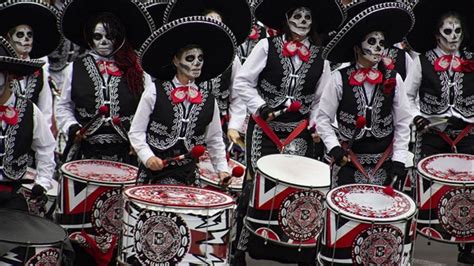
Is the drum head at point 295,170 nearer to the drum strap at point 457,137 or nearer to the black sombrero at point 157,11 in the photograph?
the drum strap at point 457,137

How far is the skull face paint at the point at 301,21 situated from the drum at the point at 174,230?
2.55 m

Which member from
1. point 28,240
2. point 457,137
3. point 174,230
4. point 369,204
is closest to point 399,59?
point 457,137

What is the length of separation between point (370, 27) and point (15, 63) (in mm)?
2529

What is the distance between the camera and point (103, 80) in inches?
402

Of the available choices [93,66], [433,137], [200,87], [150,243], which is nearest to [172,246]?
[150,243]

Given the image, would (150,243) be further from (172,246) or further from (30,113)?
(30,113)

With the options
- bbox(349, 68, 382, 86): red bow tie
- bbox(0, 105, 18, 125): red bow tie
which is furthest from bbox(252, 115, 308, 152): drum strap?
bbox(0, 105, 18, 125): red bow tie

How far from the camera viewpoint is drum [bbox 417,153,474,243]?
32.9 ft

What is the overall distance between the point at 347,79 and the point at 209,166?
1.55 m

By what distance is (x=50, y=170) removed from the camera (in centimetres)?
913

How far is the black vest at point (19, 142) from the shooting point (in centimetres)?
884

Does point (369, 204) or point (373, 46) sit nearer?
point (369, 204)

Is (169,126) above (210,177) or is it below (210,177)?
above

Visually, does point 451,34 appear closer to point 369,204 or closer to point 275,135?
point 275,135
